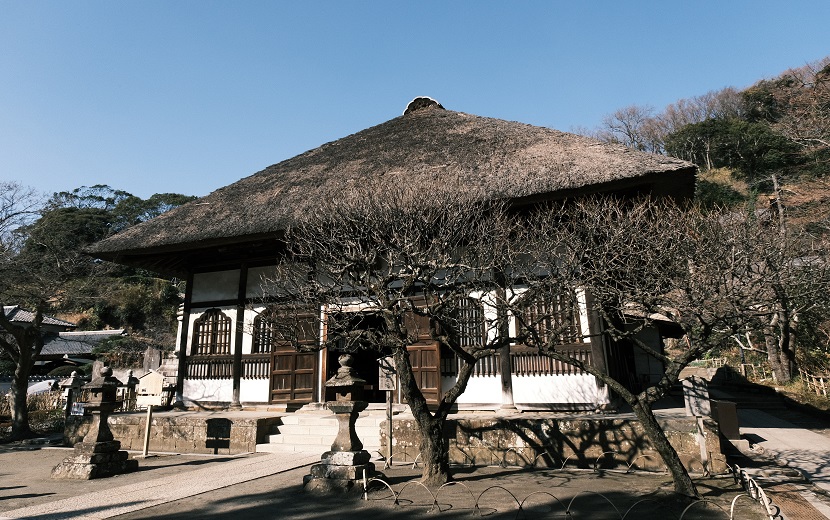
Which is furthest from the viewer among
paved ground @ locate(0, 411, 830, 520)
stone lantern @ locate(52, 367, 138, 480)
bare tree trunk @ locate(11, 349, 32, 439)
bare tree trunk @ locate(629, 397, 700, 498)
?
bare tree trunk @ locate(11, 349, 32, 439)

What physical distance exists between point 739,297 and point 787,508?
7.74 feet

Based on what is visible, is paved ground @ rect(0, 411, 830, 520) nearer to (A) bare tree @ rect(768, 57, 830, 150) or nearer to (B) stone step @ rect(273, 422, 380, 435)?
(B) stone step @ rect(273, 422, 380, 435)

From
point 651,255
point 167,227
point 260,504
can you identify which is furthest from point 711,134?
point 260,504

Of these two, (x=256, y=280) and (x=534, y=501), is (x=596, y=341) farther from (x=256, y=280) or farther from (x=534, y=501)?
(x=256, y=280)

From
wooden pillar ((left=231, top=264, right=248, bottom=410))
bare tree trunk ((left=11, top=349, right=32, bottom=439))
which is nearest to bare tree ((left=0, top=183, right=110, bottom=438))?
bare tree trunk ((left=11, top=349, right=32, bottom=439))

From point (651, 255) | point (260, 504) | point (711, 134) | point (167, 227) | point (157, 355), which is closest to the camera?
point (260, 504)

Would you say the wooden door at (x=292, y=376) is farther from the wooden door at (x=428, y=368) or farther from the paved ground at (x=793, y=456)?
the paved ground at (x=793, y=456)

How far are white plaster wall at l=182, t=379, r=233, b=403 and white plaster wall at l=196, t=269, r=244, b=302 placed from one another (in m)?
1.94

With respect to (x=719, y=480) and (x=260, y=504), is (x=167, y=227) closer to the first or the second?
(x=260, y=504)

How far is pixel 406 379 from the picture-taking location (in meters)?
6.10

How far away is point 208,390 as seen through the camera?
11102 millimetres

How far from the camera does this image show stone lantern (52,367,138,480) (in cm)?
707

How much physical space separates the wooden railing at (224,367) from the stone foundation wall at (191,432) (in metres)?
1.60

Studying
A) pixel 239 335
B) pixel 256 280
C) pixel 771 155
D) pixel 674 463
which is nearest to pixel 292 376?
pixel 239 335
